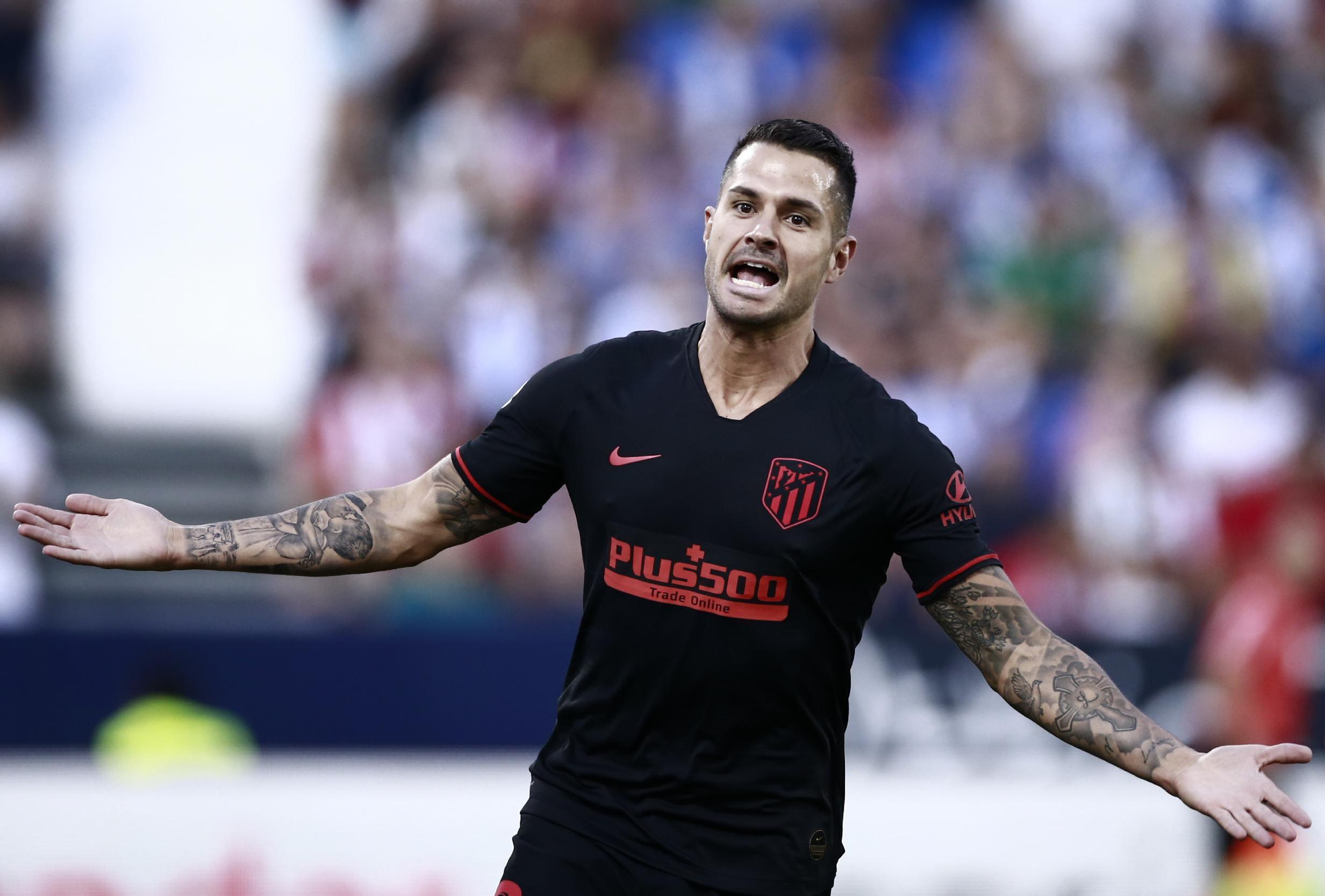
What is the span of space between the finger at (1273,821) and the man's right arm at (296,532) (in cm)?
191

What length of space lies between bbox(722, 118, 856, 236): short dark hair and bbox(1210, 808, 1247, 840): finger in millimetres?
1644

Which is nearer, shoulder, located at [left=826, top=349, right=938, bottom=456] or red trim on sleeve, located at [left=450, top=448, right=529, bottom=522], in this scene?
shoulder, located at [left=826, top=349, right=938, bottom=456]

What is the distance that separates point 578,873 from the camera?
13.3ft

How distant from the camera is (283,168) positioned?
39.7 ft

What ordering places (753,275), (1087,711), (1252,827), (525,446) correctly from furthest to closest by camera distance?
(525,446)
(753,275)
(1087,711)
(1252,827)

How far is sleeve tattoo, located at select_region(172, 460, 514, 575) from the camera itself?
4.35 meters

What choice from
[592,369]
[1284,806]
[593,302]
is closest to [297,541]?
[592,369]

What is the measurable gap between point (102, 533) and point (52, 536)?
4.9 inches

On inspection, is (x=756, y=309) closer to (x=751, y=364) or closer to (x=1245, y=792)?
(x=751, y=364)

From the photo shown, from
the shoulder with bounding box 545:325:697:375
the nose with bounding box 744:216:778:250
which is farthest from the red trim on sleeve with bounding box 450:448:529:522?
the nose with bounding box 744:216:778:250

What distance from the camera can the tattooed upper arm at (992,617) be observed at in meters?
4.10

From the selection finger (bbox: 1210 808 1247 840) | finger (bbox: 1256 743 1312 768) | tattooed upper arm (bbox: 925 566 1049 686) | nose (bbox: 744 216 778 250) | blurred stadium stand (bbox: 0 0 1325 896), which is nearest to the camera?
finger (bbox: 1210 808 1247 840)

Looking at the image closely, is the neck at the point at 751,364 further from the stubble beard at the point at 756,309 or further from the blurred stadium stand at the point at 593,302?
the blurred stadium stand at the point at 593,302

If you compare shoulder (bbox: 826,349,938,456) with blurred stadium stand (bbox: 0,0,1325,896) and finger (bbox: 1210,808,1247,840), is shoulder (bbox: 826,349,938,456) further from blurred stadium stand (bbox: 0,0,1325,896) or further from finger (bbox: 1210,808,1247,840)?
blurred stadium stand (bbox: 0,0,1325,896)
